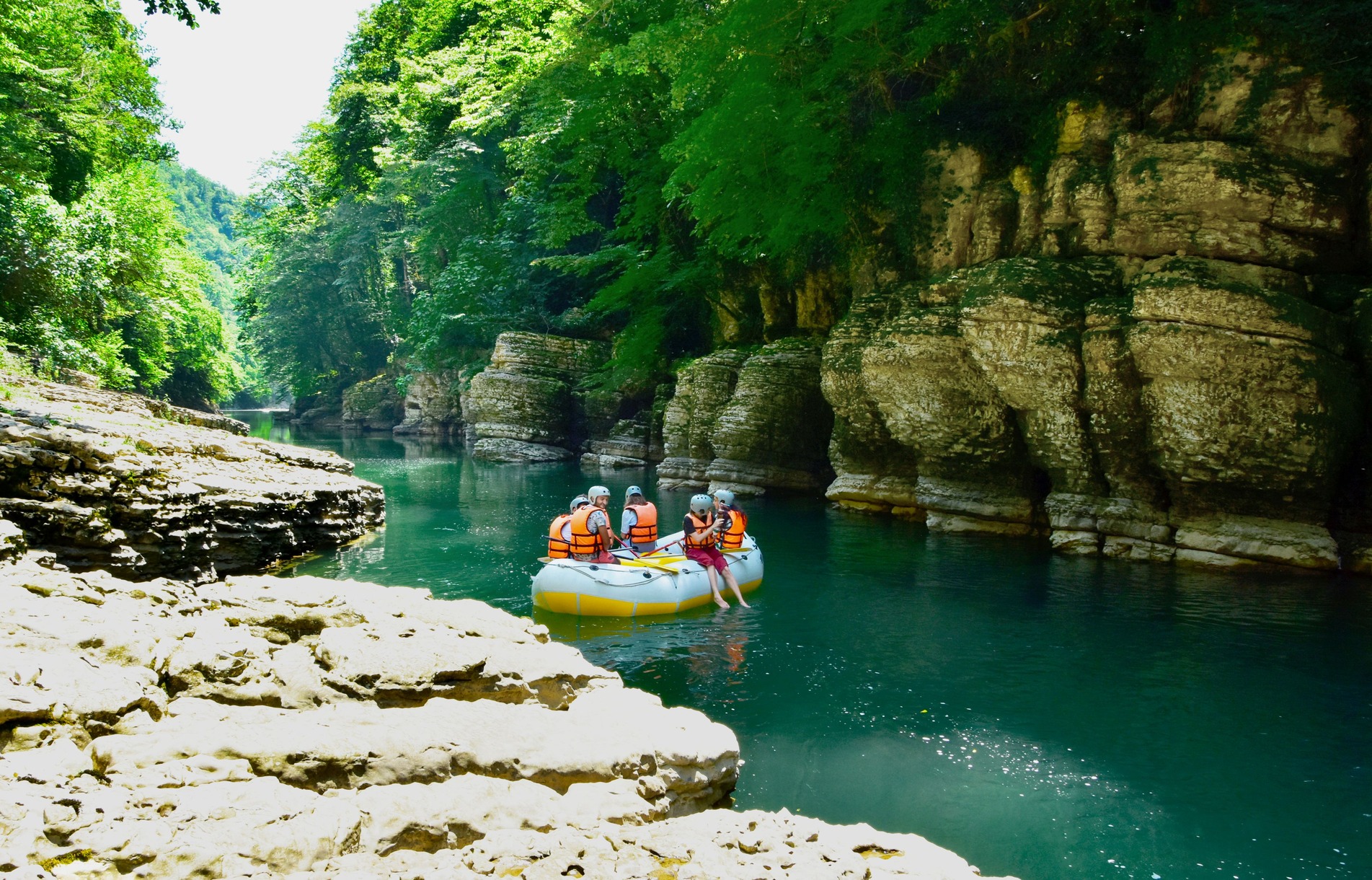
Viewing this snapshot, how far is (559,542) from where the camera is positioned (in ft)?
39.9

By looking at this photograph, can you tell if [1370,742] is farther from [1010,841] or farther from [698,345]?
[698,345]

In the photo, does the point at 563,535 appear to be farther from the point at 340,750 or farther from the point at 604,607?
the point at 340,750

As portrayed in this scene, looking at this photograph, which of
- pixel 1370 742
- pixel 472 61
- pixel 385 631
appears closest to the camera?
pixel 385 631

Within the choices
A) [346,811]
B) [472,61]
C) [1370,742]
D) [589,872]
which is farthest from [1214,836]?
[472,61]

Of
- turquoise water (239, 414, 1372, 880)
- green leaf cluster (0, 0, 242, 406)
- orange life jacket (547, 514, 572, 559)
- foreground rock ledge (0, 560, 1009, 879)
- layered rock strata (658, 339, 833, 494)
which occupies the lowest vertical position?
turquoise water (239, 414, 1372, 880)

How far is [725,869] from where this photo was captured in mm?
4207

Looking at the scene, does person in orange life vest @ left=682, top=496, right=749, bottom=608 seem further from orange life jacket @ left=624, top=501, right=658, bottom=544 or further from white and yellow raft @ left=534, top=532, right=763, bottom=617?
orange life jacket @ left=624, top=501, right=658, bottom=544

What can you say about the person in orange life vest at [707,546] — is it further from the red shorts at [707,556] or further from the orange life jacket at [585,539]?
the orange life jacket at [585,539]

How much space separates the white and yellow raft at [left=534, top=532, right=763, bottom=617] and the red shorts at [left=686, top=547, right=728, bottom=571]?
0.81 feet

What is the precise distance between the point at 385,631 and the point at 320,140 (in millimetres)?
45442

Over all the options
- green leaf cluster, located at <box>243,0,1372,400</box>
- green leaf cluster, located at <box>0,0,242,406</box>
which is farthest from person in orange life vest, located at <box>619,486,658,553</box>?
green leaf cluster, located at <box>0,0,242,406</box>

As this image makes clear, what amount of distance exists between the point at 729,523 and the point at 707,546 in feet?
2.14

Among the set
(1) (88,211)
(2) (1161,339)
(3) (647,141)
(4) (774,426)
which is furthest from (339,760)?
(1) (88,211)

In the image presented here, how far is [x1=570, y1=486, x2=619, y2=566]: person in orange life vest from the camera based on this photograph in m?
11.9
